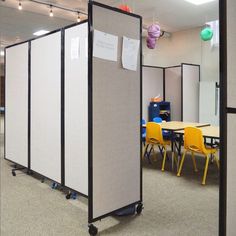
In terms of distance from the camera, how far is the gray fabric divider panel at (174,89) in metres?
7.29

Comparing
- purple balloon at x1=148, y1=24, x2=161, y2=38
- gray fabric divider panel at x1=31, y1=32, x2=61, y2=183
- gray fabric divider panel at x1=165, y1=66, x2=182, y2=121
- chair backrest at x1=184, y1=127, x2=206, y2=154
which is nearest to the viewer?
gray fabric divider panel at x1=31, y1=32, x2=61, y2=183

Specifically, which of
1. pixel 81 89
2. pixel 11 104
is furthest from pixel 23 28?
pixel 81 89

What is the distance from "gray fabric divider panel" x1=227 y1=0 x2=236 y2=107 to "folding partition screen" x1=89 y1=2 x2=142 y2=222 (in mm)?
1303

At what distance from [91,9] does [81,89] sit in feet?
3.27

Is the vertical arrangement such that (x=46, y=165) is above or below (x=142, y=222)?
above

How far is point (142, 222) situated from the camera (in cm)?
282

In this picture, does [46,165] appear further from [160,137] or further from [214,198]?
[214,198]

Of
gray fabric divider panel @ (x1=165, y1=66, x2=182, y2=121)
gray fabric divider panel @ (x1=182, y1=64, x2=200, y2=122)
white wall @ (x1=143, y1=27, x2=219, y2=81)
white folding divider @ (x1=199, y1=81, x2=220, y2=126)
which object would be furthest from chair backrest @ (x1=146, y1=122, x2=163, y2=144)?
white wall @ (x1=143, y1=27, x2=219, y2=81)

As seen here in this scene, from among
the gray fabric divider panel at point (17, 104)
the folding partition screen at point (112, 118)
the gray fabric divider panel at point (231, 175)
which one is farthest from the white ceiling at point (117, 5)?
the gray fabric divider panel at point (231, 175)

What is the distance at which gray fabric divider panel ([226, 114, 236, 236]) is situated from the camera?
139 centimetres

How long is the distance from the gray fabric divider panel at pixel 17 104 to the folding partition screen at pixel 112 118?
215 centimetres

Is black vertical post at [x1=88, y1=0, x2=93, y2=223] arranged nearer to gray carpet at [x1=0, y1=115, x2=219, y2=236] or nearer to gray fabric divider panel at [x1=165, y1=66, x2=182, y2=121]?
gray carpet at [x1=0, y1=115, x2=219, y2=236]

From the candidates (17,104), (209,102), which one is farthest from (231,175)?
(209,102)

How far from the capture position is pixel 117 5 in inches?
238
